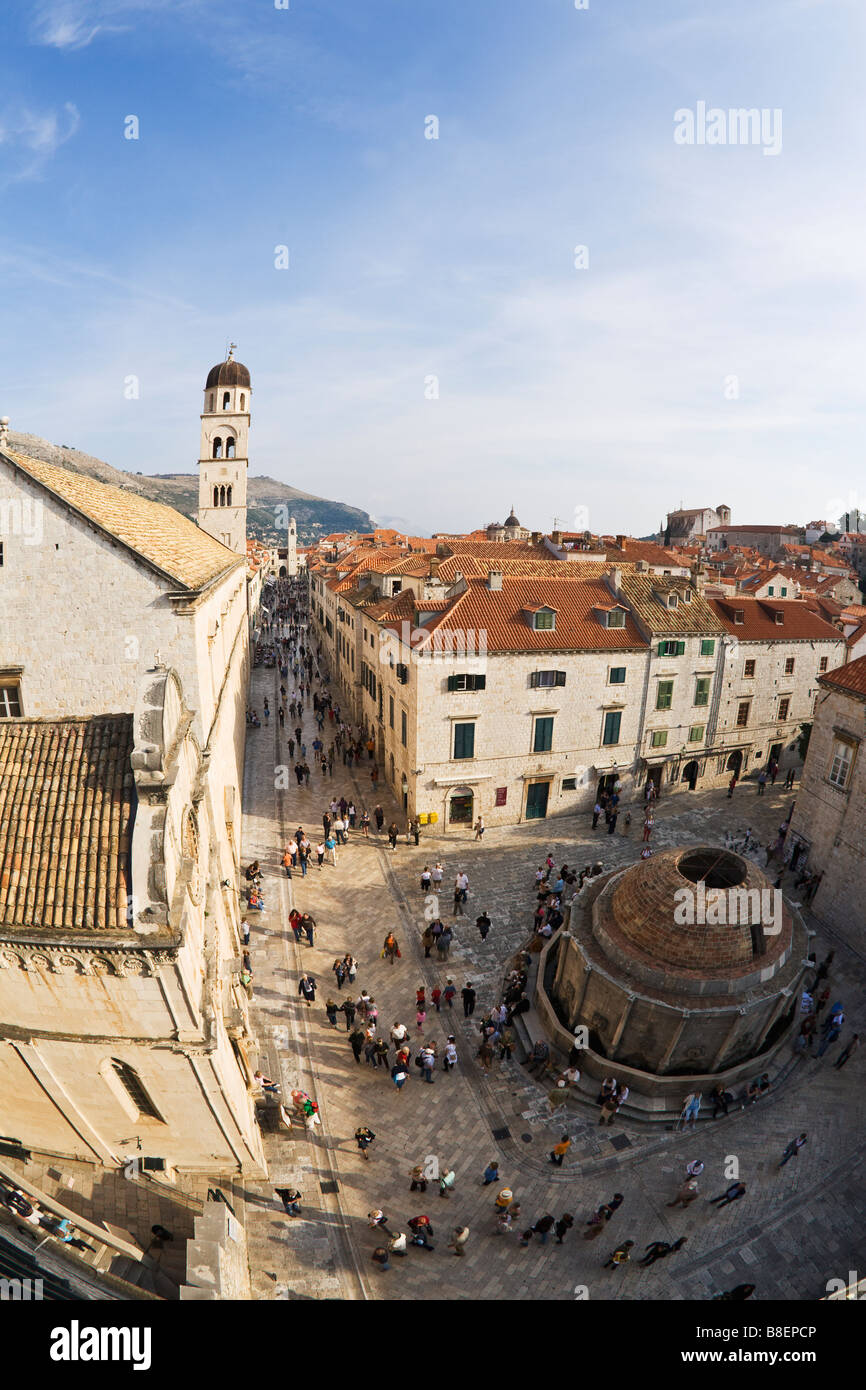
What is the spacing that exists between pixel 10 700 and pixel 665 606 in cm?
2802

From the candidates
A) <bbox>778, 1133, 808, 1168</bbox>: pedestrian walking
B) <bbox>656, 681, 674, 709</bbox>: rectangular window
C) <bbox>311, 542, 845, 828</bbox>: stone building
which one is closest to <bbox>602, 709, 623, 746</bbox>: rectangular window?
<bbox>311, 542, 845, 828</bbox>: stone building

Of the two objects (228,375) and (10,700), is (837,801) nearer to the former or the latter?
(10,700)

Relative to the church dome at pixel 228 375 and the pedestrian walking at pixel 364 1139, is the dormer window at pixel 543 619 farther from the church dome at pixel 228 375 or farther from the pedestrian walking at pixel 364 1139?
the church dome at pixel 228 375

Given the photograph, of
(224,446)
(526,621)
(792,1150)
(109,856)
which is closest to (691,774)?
(526,621)

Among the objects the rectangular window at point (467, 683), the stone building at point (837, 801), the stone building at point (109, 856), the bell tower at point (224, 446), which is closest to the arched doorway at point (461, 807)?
the rectangular window at point (467, 683)

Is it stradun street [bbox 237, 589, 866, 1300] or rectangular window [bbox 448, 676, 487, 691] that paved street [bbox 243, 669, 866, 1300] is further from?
rectangular window [bbox 448, 676, 487, 691]

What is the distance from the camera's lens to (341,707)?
45.8 m

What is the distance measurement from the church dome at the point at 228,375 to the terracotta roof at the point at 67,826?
44998 millimetres

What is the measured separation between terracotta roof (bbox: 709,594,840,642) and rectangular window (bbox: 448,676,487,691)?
14632 mm

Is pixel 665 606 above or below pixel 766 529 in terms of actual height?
below

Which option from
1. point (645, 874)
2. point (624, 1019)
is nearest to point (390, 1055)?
point (624, 1019)

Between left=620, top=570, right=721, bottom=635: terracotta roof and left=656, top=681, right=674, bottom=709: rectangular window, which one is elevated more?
left=620, top=570, right=721, bottom=635: terracotta roof

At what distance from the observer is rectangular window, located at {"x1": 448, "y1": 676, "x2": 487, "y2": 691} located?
2647 cm

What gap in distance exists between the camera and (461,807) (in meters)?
28.3
